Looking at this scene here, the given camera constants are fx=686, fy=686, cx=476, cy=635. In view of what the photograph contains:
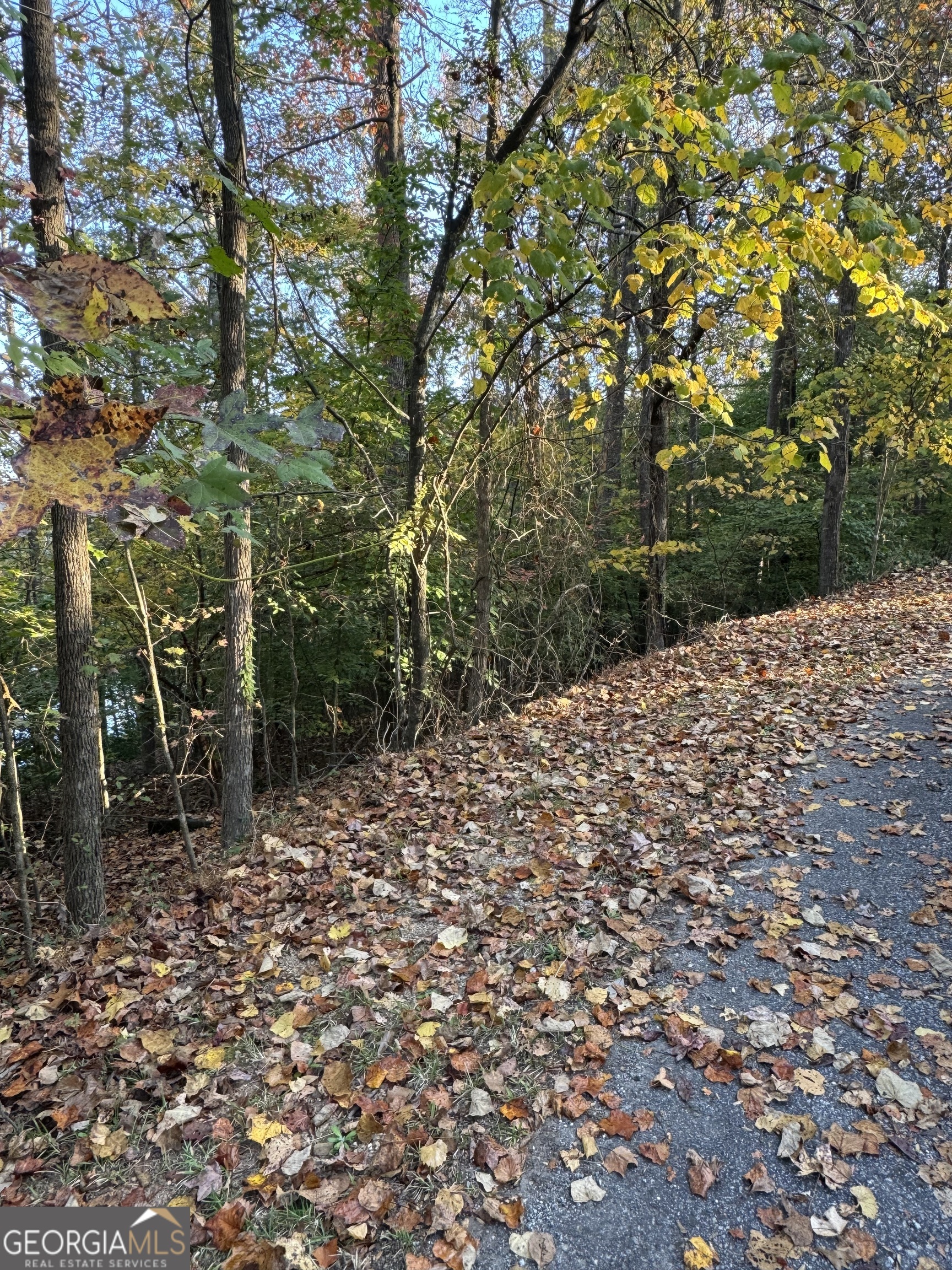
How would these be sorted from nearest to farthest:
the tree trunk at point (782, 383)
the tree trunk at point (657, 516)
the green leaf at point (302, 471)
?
the green leaf at point (302, 471) → the tree trunk at point (657, 516) → the tree trunk at point (782, 383)

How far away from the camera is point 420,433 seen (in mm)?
5652

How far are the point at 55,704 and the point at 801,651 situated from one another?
7.19 m

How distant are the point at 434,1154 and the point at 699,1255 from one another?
0.80 m

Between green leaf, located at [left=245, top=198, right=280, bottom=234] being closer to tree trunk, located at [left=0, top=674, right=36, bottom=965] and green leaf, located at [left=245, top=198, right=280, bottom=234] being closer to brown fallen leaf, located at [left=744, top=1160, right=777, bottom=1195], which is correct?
brown fallen leaf, located at [left=744, top=1160, right=777, bottom=1195]

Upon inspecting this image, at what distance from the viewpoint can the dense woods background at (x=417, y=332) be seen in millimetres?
2615

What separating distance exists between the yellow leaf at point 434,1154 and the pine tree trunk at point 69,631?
3.23 metres

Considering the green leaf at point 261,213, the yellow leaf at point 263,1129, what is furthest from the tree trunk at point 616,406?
the yellow leaf at point 263,1129

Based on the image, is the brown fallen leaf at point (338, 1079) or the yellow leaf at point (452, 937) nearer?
the brown fallen leaf at point (338, 1079)

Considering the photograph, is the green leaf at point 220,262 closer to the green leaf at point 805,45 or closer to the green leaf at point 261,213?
the green leaf at point 261,213

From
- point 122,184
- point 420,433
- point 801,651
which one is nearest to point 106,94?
point 122,184

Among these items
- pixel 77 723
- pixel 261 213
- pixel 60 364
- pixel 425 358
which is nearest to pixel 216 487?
pixel 60 364

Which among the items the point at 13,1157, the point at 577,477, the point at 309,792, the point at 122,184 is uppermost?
the point at 122,184

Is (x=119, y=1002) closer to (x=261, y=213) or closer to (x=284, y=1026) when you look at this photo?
(x=284, y=1026)

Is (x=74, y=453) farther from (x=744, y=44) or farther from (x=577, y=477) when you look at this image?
(x=577, y=477)
